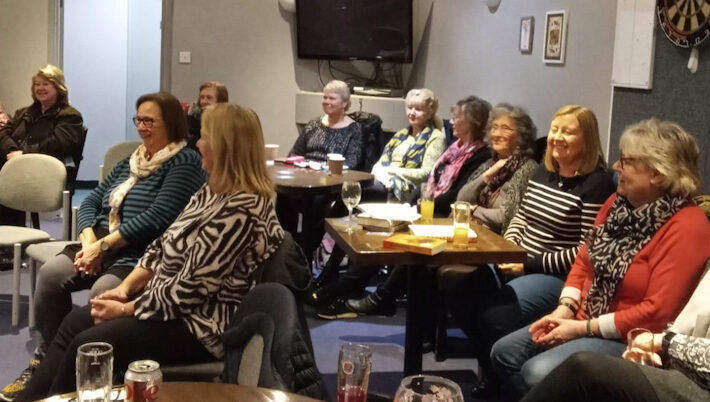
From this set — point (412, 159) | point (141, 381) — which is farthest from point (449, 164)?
Result: point (141, 381)

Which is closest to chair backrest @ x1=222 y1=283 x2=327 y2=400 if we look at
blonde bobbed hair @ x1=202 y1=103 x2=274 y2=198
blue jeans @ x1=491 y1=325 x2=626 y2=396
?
blonde bobbed hair @ x1=202 y1=103 x2=274 y2=198

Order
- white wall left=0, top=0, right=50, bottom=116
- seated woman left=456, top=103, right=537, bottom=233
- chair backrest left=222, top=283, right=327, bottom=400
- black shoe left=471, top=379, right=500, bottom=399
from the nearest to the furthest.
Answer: chair backrest left=222, top=283, right=327, bottom=400, black shoe left=471, top=379, right=500, bottom=399, seated woman left=456, top=103, right=537, bottom=233, white wall left=0, top=0, right=50, bottom=116

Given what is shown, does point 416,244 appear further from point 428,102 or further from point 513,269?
point 428,102

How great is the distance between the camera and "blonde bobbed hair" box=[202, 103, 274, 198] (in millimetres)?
2586

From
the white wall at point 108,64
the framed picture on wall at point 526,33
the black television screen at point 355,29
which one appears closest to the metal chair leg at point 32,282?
the framed picture on wall at point 526,33

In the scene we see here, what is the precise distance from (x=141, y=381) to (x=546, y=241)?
87.5 inches

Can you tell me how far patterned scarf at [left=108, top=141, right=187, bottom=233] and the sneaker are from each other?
63cm

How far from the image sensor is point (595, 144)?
11.0ft

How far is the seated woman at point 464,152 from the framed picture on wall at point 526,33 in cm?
63

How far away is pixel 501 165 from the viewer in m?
4.10

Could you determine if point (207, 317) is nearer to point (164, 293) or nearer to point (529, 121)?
point (164, 293)

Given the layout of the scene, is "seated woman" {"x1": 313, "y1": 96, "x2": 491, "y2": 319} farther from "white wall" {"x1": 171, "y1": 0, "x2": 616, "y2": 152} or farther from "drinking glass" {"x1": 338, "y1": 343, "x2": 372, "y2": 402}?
"drinking glass" {"x1": 338, "y1": 343, "x2": 372, "y2": 402}

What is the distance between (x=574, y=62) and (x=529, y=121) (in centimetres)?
63

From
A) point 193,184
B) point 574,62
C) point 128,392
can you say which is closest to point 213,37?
point 574,62
